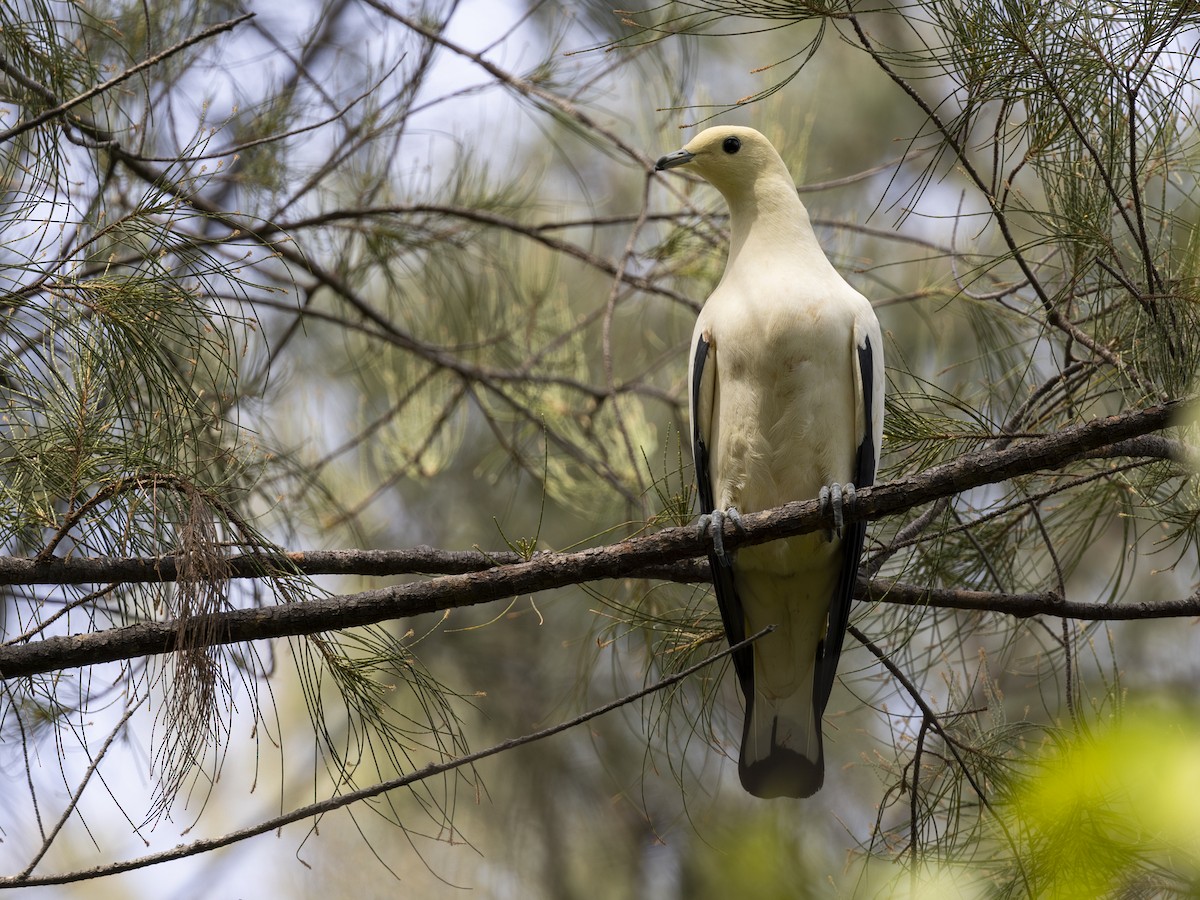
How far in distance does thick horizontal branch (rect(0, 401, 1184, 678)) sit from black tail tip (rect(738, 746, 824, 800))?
45.7 inches

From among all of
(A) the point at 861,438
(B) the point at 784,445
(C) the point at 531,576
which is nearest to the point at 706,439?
(B) the point at 784,445

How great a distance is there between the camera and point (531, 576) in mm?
2459

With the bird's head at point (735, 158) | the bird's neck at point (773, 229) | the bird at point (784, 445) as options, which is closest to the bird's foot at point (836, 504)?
the bird at point (784, 445)

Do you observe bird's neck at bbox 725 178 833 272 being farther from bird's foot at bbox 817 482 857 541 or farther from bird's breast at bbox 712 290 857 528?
bird's foot at bbox 817 482 857 541

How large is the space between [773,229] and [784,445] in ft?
2.52

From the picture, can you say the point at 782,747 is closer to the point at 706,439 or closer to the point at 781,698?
the point at 781,698

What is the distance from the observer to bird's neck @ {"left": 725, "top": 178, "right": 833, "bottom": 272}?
3512 millimetres

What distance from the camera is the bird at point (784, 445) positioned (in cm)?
326

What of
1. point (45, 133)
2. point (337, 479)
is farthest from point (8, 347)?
point (337, 479)

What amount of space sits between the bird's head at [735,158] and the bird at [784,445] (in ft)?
0.46

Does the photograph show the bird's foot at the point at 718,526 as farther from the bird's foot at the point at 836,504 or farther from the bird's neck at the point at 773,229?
the bird's neck at the point at 773,229

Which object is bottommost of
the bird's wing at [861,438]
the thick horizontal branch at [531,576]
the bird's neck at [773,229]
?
the thick horizontal branch at [531,576]

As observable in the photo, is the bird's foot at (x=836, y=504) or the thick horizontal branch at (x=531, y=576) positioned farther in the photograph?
the bird's foot at (x=836, y=504)

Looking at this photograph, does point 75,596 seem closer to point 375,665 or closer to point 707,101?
point 375,665
